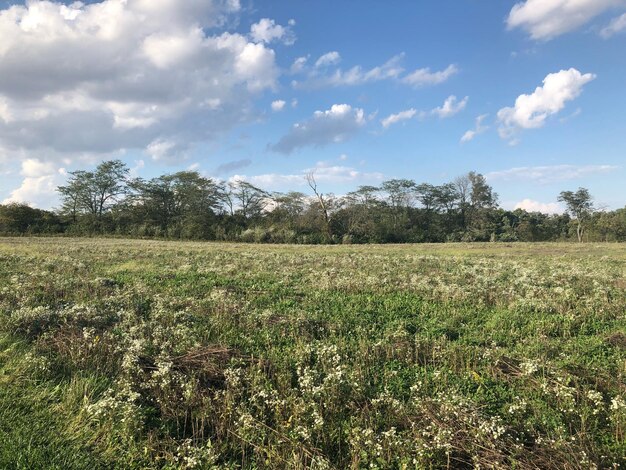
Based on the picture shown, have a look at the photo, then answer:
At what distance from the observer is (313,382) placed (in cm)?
584

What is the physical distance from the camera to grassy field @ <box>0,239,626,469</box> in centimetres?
433

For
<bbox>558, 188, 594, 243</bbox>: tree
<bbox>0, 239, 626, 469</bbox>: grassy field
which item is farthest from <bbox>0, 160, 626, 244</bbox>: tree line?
<bbox>0, 239, 626, 469</bbox>: grassy field

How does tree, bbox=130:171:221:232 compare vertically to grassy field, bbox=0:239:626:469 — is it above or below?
above

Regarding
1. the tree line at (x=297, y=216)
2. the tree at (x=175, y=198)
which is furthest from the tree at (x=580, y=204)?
the tree at (x=175, y=198)

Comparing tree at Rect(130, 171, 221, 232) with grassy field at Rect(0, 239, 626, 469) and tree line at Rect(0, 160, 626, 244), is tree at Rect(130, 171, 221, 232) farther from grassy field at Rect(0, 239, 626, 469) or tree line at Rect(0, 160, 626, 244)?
grassy field at Rect(0, 239, 626, 469)

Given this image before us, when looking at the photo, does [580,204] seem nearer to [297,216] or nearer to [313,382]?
[297,216]

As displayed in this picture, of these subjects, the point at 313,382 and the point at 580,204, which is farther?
the point at 580,204

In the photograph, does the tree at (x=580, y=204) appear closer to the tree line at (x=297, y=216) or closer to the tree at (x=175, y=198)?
the tree line at (x=297, y=216)

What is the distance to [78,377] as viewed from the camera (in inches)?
228

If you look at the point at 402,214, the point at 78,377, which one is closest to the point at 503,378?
the point at 78,377

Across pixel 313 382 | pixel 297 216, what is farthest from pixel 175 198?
pixel 313 382

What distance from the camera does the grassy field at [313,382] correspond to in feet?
14.2

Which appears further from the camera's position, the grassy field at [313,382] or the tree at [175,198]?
the tree at [175,198]

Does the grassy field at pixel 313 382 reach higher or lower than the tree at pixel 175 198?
lower
